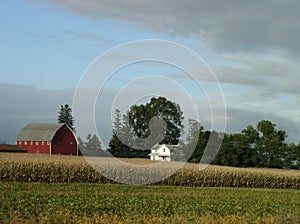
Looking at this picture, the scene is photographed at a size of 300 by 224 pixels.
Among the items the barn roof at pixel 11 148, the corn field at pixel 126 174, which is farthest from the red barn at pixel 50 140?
the corn field at pixel 126 174

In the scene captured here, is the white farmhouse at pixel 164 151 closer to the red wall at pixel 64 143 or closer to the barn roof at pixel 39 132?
the red wall at pixel 64 143

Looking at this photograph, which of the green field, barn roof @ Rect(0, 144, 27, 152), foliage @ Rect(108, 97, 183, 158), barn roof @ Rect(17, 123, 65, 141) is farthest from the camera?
barn roof @ Rect(17, 123, 65, 141)

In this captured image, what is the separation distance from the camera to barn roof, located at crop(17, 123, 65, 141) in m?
93.3

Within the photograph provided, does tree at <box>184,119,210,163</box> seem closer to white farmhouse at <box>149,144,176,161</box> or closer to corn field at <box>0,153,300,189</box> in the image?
white farmhouse at <box>149,144,176,161</box>

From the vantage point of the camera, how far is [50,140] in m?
92.3

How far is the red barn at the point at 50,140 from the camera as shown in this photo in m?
92.8

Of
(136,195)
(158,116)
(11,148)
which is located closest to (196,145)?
(158,116)

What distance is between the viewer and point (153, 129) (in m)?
60.4

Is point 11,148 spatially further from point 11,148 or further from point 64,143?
point 64,143

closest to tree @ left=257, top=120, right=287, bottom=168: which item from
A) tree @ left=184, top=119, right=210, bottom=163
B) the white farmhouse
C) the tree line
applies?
the tree line

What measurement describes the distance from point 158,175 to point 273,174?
1362 cm

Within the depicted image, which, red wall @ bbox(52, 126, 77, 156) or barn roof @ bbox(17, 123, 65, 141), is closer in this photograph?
red wall @ bbox(52, 126, 77, 156)

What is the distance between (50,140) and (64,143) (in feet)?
9.75

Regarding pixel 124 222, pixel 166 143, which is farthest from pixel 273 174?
pixel 124 222
